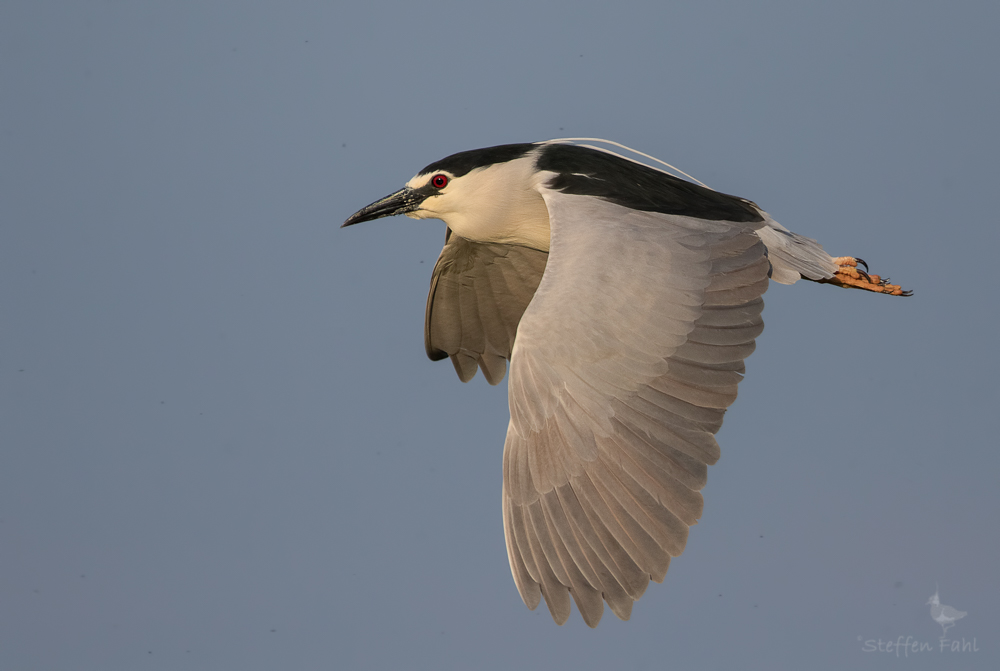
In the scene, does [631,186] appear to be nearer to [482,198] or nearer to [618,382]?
[482,198]

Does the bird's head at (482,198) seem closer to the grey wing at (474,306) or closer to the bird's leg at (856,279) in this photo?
the grey wing at (474,306)

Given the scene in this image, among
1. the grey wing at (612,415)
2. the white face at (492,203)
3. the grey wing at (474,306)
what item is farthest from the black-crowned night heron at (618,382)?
the grey wing at (474,306)

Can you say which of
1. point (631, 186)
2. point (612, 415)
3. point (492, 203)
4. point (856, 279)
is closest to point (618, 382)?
point (612, 415)

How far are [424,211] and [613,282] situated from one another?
1044mm

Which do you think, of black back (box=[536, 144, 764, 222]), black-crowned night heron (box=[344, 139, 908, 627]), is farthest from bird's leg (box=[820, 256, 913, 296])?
black-crowned night heron (box=[344, 139, 908, 627])

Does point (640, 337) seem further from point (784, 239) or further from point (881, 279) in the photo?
point (881, 279)

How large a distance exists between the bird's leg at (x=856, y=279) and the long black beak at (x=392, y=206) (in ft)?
5.30

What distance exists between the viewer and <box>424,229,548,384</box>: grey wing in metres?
4.09

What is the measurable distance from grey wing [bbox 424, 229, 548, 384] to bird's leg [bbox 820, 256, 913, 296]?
1207mm

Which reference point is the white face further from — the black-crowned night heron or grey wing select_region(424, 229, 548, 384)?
grey wing select_region(424, 229, 548, 384)

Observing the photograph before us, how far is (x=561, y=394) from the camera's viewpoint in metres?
2.84

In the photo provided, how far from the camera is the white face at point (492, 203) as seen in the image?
3553 millimetres

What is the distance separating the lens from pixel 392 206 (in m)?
3.71

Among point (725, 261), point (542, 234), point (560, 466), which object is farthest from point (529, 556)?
point (542, 234)
